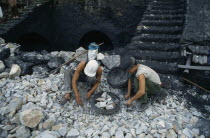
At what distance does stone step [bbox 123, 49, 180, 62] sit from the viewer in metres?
4.73

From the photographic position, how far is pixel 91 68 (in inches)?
150

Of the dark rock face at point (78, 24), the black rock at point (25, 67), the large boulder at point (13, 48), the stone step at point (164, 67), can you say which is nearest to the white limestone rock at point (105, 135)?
the stone step at point (164, 67)

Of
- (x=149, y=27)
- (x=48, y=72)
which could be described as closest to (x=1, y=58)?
(x=48, y=72)

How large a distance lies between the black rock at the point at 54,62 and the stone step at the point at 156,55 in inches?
66.9

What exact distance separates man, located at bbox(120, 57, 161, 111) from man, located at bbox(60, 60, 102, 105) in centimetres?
54

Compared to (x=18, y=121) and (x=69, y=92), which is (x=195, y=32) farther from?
(x=18, y=121)

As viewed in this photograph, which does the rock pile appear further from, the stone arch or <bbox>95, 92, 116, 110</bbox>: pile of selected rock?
the stone arch

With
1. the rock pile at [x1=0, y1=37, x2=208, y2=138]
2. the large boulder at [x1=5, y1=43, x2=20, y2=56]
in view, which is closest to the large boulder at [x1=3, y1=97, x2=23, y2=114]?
the rock pile at [x1=0, y1=37, x2=208, y2=138]

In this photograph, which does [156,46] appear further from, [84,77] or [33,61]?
[33,61]

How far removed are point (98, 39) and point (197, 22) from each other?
191 inches

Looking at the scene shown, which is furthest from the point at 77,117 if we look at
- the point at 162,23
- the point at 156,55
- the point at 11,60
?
the point at 162,23

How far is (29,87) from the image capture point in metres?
4.23

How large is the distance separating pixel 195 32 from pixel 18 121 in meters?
3.90

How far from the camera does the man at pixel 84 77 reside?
384cm
